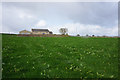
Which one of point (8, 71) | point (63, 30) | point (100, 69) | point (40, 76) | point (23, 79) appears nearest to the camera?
point (23, 79)

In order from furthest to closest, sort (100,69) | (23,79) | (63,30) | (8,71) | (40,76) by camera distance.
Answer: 1. (63,30)
2. (100,69)
3. (8,71)
4. (40,76)
5. (23,79)

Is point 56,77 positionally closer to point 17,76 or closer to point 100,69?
point 17,76

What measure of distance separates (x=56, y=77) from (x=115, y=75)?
172 inches

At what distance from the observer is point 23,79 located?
566 cm

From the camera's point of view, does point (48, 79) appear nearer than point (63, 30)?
Yes

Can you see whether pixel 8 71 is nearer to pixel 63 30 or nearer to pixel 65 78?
pixel 65 78

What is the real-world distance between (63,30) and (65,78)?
5017 inches

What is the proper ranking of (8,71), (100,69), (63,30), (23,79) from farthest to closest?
(63,30), (100,69), (8,71), (23,79)

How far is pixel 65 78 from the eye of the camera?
19.1ft

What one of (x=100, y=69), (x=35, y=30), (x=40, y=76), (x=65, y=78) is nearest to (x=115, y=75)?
(x=100, y=69)

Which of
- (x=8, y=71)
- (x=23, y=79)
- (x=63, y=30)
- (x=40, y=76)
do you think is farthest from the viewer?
(x=63, y=30)

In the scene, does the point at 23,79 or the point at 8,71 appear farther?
the point at 8,71

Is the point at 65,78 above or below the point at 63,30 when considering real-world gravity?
below

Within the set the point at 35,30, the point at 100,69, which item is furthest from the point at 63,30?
the point at 100,69
